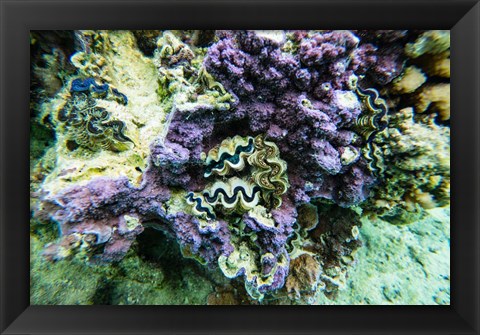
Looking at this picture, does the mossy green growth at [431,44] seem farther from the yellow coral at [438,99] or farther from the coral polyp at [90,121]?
the coral polyp at [90,121]

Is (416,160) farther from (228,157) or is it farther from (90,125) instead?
(90,125)

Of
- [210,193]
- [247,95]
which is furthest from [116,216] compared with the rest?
[247,95]

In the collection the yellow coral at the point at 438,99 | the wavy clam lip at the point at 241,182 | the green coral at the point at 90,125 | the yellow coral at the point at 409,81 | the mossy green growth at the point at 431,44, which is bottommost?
the wavy clam lip at the point at 241,182

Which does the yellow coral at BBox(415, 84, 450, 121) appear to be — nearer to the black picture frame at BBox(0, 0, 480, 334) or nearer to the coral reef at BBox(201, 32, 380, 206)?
the black picture frame at BBox(0, 0, 480, 334)

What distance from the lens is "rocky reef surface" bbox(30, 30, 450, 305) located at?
133 cm

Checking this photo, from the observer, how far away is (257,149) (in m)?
1.56

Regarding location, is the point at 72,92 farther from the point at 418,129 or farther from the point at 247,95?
the point at 418,129

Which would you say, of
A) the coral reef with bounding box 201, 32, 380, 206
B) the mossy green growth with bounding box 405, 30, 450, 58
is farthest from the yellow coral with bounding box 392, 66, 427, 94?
the coral reef with bounding box 201, 32, 380, 206

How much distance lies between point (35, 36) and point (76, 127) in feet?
2.34
